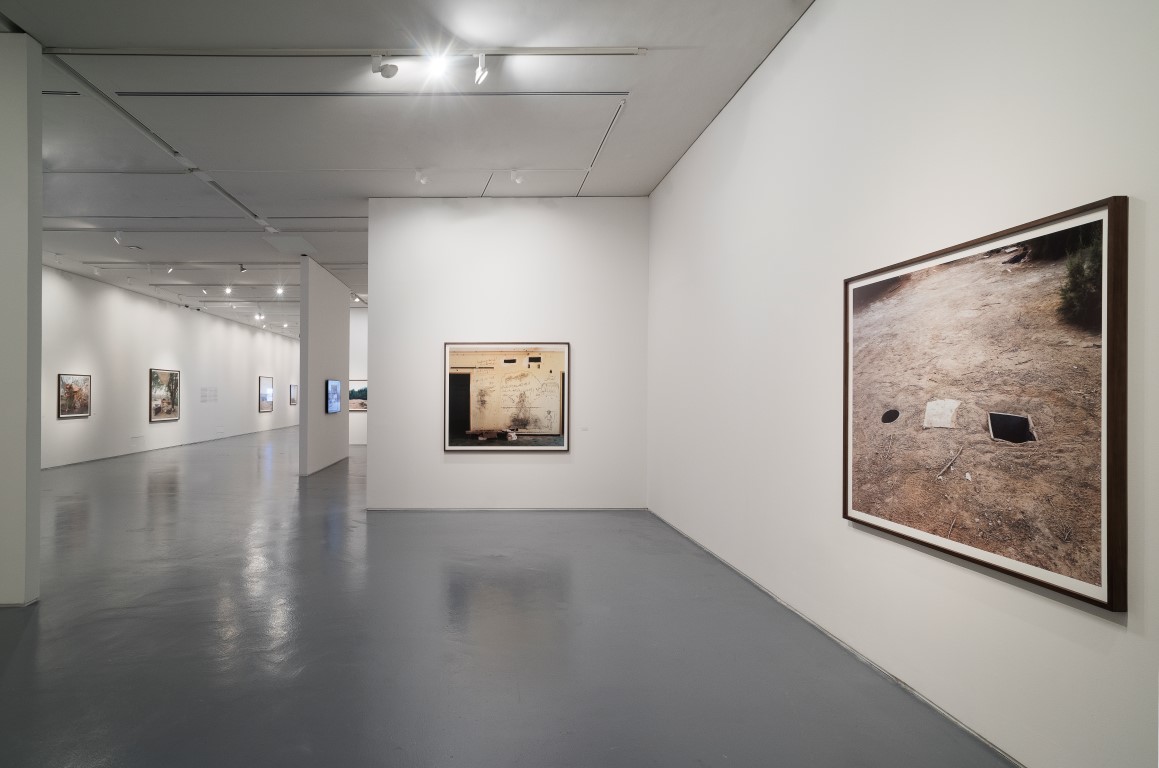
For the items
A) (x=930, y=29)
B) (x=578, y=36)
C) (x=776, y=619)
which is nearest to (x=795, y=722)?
(x=776, y=619)

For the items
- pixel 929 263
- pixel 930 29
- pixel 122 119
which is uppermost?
pixel 122 119

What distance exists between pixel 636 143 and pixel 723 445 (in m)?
3.71

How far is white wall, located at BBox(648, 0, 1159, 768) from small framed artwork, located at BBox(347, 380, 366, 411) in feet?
56.3

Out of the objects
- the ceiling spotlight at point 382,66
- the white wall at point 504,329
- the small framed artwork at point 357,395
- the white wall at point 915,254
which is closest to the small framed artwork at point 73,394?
the small framed artwork at point 357,395

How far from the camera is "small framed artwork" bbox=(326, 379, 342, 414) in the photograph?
45.9 ft

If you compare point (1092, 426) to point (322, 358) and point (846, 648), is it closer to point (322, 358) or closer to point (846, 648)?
point (846, 648)

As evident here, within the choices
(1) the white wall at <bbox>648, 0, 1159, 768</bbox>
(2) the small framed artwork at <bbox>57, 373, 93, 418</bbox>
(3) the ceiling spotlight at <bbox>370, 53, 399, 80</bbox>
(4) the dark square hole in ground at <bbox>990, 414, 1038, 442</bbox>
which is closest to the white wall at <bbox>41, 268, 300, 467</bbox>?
(2) the small framed artwork at <bbox>57, 373, 93, 418</bbox>

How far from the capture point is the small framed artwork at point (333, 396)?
1398cm

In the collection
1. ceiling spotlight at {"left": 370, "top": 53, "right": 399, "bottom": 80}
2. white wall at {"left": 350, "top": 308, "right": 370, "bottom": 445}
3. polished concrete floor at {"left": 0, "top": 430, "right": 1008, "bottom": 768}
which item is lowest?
polished concrete floor at {"left": 0, "top": 430, "right": 1008, "bottom": 768}

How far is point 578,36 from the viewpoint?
4.92 m

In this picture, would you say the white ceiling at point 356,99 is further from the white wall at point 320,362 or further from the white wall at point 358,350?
the white wall at point 358,350

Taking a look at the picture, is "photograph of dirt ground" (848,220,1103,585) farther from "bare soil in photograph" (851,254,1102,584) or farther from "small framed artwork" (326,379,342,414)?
"small framed artwork" (326,379,342,414)

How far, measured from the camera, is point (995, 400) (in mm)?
2799

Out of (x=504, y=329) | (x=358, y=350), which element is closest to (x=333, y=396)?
(x=358, y=350)
